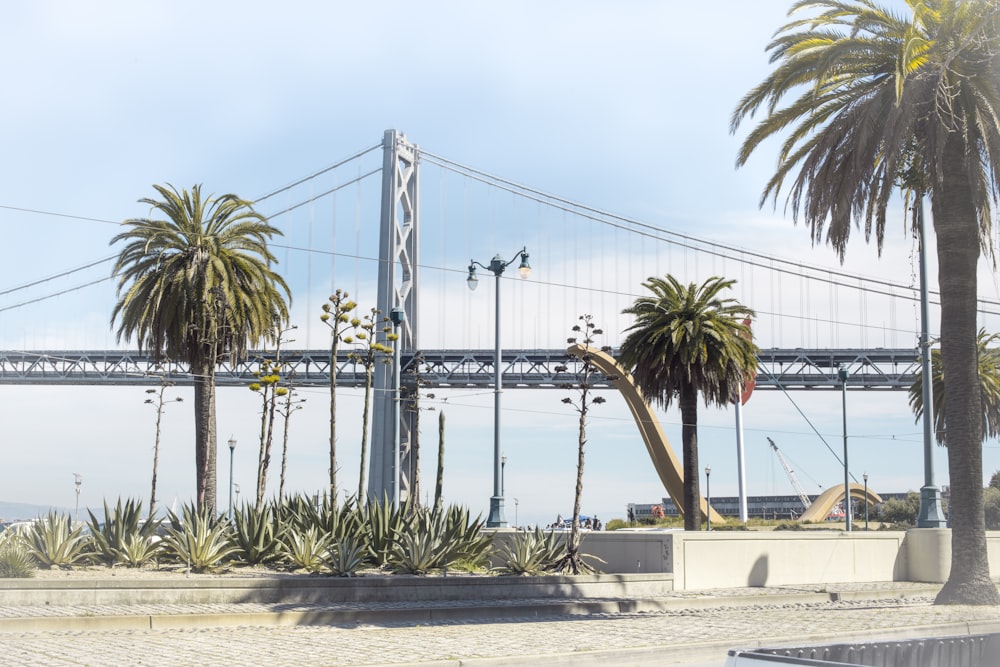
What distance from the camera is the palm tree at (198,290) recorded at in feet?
86.6

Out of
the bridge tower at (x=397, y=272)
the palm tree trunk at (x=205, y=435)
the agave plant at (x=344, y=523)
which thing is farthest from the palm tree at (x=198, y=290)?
the bridge tower at (x=397, y=272)

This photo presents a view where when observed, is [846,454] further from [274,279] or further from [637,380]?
[274,279]

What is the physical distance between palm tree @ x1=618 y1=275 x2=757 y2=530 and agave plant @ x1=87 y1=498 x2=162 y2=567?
1750 cm

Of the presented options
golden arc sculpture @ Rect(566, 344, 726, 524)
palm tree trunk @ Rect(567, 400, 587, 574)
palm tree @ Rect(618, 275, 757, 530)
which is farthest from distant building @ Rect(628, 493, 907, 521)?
palm tree trunk @ Rect(567, 400, 587, 574)

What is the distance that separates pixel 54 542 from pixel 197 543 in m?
2.29

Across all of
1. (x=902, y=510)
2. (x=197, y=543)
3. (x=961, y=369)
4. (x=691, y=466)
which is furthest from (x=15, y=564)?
(x=902, y=510)

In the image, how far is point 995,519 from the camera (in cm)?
5919

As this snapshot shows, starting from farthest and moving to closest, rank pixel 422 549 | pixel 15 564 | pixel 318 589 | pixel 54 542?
pixel 422 549 → pixel 54 542 → pixel 318 589 → pixel 15 564

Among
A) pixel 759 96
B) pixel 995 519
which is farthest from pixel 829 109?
pixel 995 519

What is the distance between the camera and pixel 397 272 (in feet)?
221

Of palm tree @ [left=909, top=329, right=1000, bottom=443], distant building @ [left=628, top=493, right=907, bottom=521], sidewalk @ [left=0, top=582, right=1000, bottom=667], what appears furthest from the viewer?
distant building @ [left=628, top=493, right=907, bottom=521]

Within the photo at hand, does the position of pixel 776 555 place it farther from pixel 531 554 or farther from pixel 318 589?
pixel 318 589

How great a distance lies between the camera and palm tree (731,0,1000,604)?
17.2 m

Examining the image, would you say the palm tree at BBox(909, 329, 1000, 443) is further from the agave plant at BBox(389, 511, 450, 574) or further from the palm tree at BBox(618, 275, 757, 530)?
the agave plant at BBox(389, 511, 450, 574)
